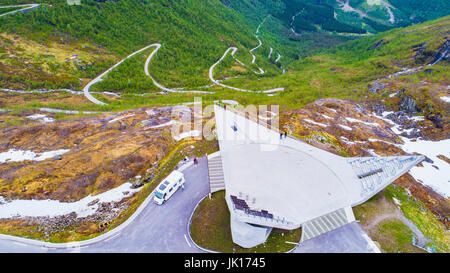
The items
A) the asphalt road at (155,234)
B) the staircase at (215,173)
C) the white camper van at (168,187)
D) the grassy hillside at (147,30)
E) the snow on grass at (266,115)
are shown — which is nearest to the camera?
the asphalt road at (155,234)

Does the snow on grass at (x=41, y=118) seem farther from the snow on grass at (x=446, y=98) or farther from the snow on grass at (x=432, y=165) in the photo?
the snow on grass at (x=446, y=98)

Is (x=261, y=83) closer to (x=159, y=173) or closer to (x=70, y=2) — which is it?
(x=159, y=173)

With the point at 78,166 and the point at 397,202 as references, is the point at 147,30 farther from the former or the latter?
the point at 397,202

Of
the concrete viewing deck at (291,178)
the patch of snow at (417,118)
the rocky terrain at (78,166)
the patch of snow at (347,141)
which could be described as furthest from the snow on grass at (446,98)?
the rocky terrain at (78,166)

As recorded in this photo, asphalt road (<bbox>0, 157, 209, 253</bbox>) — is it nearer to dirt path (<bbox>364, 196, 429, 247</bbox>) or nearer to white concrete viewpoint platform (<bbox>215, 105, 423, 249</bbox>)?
white concrete viewpoint platform (<bbox>215, 105, 423, 249</bbox>)

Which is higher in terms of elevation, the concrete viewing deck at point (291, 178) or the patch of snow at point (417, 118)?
the concrete viewing deck at point (291, 178)

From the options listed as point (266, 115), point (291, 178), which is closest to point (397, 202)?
point (291, 178)

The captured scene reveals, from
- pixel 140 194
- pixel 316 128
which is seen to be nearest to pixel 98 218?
pixel 140 194
